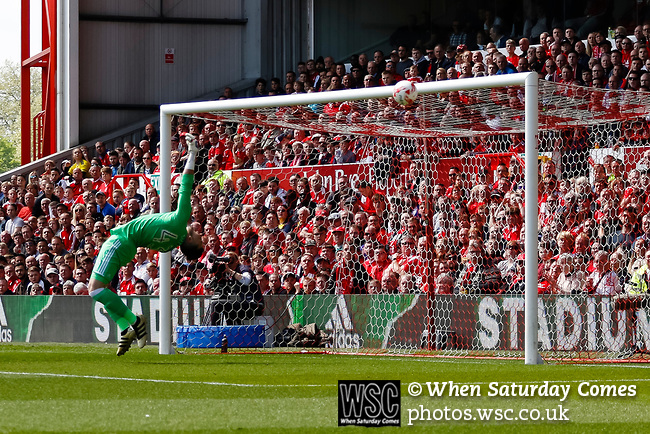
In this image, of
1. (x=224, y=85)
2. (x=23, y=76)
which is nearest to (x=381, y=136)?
(x=224, y=85)

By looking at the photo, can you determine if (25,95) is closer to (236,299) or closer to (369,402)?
(236,299)

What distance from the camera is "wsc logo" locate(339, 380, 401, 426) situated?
549 cm

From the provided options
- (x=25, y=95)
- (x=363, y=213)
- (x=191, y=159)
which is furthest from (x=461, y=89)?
(x=25, y=95)

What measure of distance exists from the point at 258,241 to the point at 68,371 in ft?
21.7

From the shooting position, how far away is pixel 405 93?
37.3 feet

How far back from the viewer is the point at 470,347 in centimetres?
1275

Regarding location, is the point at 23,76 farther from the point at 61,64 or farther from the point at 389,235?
the point at 389,235

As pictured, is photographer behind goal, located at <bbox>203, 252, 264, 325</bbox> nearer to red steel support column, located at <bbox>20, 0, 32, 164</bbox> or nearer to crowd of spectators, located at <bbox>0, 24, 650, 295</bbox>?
crowd of spectators, located at <bbox>0, 24, 650, 295</bbox>

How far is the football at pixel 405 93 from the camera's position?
1138 cm

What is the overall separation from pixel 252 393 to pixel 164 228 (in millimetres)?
3463

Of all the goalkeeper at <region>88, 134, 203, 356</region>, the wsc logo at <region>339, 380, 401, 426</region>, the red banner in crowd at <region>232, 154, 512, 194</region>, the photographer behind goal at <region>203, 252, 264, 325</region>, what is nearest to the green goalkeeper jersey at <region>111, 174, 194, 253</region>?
the goalkeeper at <region>88, 134, 203, 356</region>

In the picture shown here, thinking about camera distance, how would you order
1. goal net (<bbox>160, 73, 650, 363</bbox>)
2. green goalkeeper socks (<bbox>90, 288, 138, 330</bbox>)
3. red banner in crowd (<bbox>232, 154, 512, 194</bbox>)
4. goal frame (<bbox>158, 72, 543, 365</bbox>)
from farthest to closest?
red banner in crowd (<bbox>232, 154, 512, 194</bbox>), goal net (<bbox>160, 73, 650, 363</bbox>), green goalkeeper socks (<bbox>90, 288, 138, 330</bbox>), goal frame (<bbox>158, 72, 543, 365</bbox>)

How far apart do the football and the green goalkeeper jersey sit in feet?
7.57

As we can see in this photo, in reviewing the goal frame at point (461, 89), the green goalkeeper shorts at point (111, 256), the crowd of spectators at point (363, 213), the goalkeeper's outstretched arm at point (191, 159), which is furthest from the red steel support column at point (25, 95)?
the goalkeeper's outstretched arm at point (191, 159)
